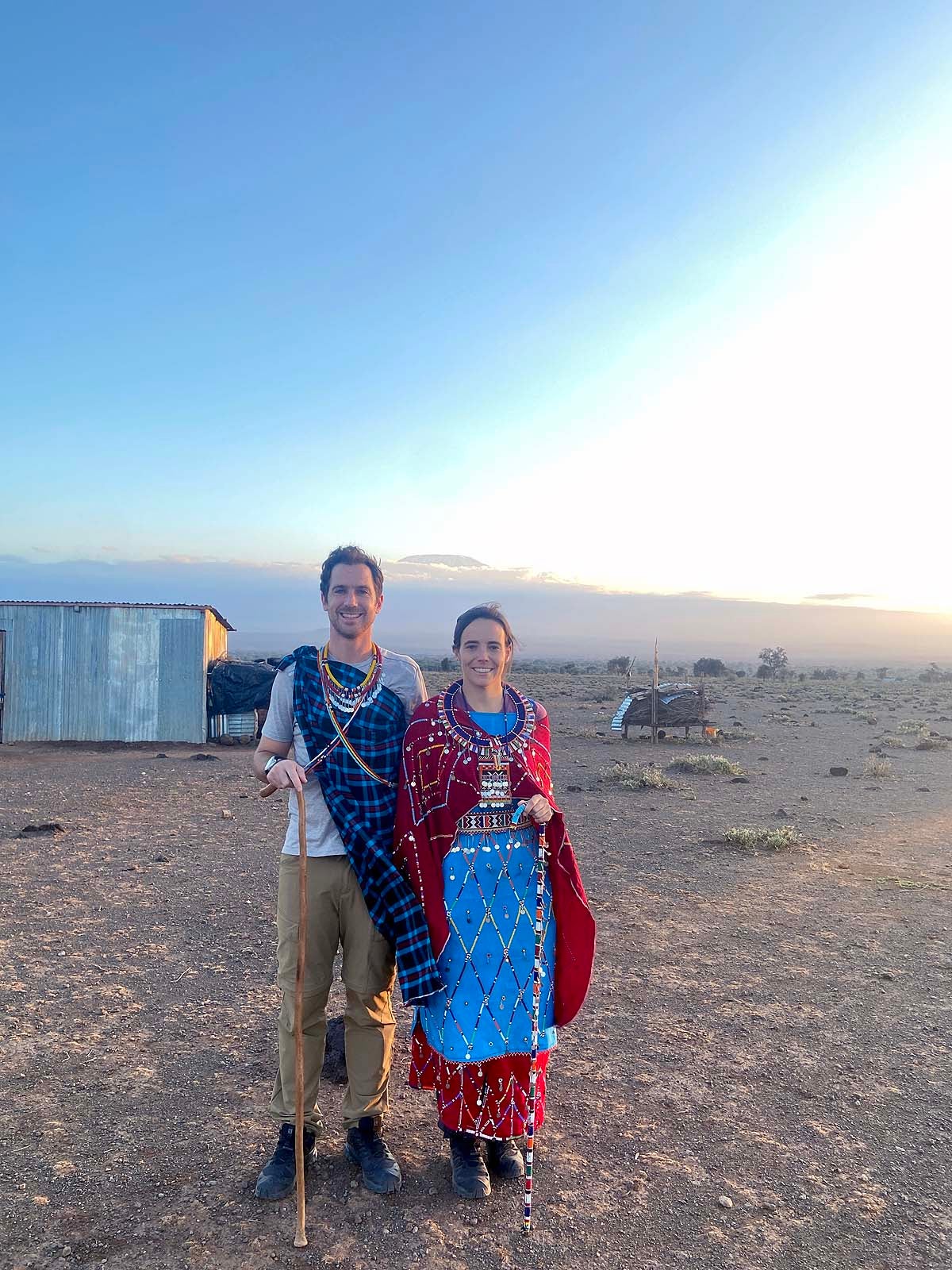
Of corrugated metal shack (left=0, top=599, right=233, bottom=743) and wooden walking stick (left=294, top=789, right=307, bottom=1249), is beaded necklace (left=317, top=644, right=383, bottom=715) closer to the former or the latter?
wooden walking stick (left=294, top=789, right=307, bottom=1249)

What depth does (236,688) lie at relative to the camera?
17.0 meters

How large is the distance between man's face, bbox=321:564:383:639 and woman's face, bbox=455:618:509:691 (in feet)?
1.27

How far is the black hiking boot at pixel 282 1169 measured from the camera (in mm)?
3053

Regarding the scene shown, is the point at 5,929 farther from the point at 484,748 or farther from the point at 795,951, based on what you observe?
the point at 795,951

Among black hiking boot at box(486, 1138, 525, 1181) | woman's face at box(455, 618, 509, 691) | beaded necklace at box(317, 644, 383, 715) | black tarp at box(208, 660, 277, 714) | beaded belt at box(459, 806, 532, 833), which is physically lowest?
black hiking boot at box(486, 1138, 525, 1181)

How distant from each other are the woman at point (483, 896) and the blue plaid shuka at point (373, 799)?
7 cm

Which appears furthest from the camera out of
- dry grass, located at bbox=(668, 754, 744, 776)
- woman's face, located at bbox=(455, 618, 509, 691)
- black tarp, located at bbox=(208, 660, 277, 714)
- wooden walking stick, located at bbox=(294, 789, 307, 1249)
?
black tarp, located at bbox=(208, 660, 277, 714)

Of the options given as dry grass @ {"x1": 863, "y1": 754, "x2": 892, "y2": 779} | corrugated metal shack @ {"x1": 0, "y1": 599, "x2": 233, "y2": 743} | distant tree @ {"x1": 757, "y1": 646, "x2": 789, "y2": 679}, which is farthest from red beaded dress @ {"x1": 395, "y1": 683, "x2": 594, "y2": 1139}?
distant tree @ {"x1": 757, "y1": 646, "x2": 789, "y2": 679}

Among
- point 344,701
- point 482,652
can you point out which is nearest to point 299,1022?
point 344,701

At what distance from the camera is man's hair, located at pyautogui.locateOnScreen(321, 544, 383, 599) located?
314cm

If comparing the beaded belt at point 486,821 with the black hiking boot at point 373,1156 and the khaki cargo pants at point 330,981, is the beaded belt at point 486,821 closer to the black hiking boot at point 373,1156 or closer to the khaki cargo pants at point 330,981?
the khaki cargo pants at point 330,981

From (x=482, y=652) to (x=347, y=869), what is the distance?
3.06ft

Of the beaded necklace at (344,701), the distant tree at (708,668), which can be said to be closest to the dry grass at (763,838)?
the beaded necklace at (344,701)

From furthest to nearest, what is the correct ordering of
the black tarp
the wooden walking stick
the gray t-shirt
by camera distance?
1. the black tarp
2. the gray t-shirt
3. the wooden walking stick
